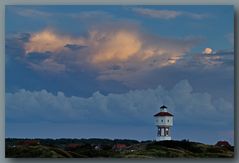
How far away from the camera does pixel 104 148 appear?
431cm

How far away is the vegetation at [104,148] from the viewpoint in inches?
169

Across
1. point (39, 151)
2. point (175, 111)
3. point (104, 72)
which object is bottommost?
point (39, 151)

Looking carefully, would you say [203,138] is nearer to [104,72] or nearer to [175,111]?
[175,111]

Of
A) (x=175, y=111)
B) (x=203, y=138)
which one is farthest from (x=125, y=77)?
(x=203, y=138)

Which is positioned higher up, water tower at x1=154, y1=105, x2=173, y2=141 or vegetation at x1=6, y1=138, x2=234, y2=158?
water tower at x1=154, y1=105, x2=173, y2=141

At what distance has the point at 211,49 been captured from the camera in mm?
4316

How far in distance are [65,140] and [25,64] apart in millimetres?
620

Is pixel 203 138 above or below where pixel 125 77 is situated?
below

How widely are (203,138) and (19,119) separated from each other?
4.35 ft

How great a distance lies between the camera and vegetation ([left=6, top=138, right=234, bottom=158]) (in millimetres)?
4297

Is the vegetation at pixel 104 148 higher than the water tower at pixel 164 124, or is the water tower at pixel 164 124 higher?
the water tower at pixel 164 124

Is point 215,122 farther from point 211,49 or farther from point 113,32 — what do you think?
point 113,32

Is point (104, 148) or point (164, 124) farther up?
point (164, 124)

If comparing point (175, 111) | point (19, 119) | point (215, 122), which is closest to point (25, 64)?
point (19, 119)
